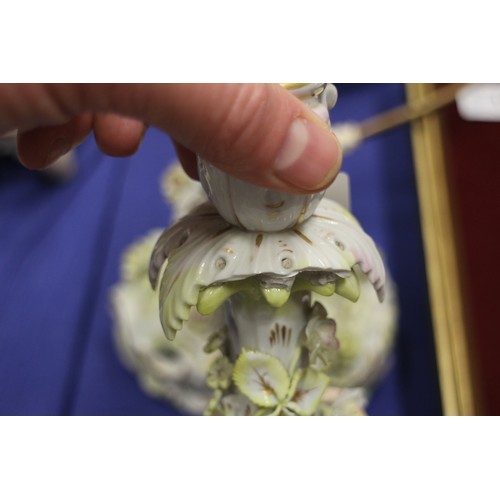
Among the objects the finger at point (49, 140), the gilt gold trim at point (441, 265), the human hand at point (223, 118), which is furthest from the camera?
the gilt gold trim at point (441, 265)

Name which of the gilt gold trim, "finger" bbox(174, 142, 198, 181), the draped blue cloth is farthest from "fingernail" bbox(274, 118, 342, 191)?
the gilt gold trim

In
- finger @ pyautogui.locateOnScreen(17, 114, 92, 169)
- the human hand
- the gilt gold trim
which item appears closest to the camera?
the human hand

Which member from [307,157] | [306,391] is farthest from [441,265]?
[307,157]

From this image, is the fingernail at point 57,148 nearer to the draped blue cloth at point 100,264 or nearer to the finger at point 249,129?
the finger at point 249,129

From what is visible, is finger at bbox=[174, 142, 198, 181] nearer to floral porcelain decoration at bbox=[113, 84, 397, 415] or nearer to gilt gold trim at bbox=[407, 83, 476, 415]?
floral porcelain decoration at bbox=[113, 84, 397, 415]

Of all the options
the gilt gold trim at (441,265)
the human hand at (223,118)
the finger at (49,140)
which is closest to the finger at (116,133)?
the finger at (49,140)
